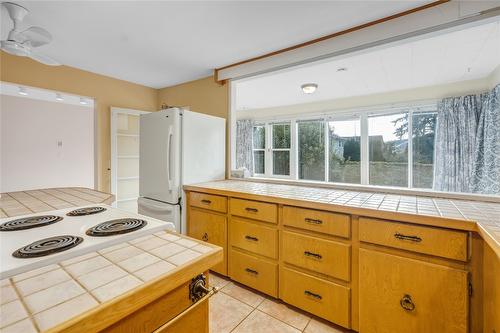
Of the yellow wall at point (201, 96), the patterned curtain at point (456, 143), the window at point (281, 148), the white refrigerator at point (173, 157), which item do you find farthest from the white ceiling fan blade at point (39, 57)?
the patterned curtain at point (456, 143)

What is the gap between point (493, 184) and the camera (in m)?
Result: 2.98

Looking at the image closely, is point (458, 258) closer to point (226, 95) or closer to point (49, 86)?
point (226, 95)

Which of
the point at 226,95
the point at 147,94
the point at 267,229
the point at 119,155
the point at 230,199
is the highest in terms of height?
the point at 147,94

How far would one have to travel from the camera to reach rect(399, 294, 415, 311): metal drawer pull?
4.23 feet

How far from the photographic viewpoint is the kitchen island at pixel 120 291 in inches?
17.7

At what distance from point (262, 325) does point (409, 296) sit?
96 cm

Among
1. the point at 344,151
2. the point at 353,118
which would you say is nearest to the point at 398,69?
the point at 353,118

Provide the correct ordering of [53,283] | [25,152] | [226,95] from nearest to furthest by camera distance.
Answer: [53,283]
[226,95]
[25,152]

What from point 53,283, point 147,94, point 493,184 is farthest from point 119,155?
point 493,184

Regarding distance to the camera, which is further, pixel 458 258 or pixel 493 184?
pixel 493 184

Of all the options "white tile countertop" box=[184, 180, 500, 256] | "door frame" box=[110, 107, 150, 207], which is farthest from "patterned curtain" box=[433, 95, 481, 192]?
"door frame" box=[110, 107, 150, 207]

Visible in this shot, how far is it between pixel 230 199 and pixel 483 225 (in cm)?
162

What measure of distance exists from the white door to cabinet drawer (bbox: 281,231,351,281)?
2.70m

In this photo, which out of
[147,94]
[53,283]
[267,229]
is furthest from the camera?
[147,94]
